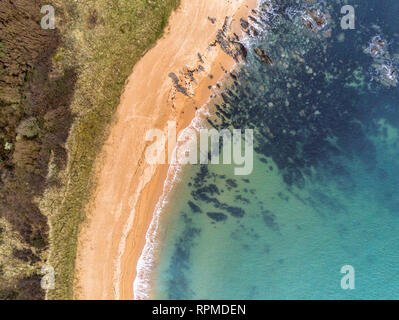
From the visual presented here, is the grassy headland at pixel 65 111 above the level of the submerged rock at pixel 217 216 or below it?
above

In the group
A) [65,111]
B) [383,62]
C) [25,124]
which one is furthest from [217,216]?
[383,62]

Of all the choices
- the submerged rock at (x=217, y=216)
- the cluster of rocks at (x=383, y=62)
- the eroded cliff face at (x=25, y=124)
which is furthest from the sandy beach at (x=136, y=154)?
the cluster of rocks at (x=383, y=62)

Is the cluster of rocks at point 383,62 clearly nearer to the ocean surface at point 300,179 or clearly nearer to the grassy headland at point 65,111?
the ocean surface at point 300,179

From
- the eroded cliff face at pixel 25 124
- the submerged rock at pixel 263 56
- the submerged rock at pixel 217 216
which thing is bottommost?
the submerged rock at pixel 217 216

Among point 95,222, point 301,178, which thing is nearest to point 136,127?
point 95,222

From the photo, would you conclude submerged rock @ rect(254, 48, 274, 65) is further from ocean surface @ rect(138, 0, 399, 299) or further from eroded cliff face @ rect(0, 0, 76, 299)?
eroded cliff face @ rect(0, 0, 76, 299)

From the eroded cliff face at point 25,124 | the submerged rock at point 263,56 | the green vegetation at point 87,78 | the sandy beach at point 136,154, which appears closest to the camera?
the eroded cliff face at point 25,124
